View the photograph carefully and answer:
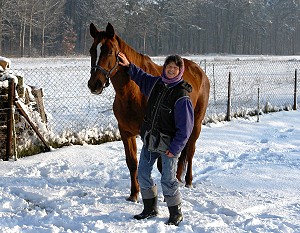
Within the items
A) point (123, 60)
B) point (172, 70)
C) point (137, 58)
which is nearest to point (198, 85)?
point (137, 58)

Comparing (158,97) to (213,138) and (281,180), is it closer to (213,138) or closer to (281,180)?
(281,180)

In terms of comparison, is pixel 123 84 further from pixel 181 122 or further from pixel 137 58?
pixel 181 122

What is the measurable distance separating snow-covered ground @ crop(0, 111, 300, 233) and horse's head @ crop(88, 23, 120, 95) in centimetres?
132

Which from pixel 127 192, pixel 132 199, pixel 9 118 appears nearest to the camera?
pixel 132 199

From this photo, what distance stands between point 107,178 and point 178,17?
6460 centimetres

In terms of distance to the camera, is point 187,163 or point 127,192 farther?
point 187,163

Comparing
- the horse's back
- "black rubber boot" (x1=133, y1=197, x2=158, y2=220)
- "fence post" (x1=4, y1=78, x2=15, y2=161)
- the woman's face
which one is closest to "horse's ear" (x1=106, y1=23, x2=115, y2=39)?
the woman's face

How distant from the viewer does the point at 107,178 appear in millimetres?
5488

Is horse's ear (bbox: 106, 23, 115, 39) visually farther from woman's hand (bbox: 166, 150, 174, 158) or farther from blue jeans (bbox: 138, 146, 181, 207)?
woman's hand (bbox: 166, 150, 174, 158)

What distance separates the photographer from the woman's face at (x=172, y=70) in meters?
3.67

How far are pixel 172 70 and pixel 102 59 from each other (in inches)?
30.5

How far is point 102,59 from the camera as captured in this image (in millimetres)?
4012

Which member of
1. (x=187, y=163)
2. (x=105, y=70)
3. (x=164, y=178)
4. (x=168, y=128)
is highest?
(x=105, y=70)

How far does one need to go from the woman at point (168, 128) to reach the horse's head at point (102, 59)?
47 cm
